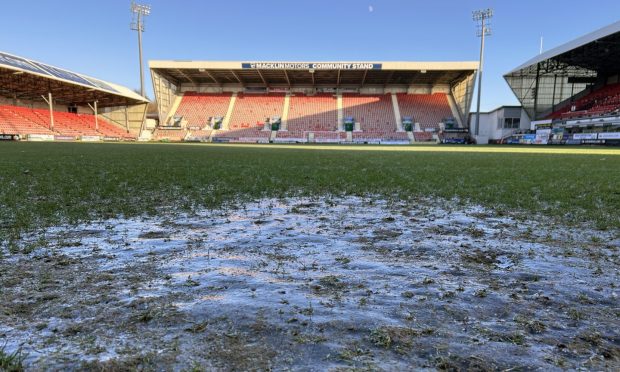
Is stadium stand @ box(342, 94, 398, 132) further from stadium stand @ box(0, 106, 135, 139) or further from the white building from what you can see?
stadium stand @ box(0, 106, 135, 139)

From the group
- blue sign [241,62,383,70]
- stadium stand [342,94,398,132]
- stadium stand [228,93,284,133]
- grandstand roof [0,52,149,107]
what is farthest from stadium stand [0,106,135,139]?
stadium stand [342,94,398,132]

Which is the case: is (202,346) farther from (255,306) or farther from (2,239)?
(2,239)

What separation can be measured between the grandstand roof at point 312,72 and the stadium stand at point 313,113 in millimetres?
2505

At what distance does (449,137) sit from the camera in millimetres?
49031

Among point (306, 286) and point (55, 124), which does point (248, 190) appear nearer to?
point (306, 286)

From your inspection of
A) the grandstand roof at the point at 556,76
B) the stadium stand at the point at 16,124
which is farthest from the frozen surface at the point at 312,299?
the grandstand roof at the point at 556,76

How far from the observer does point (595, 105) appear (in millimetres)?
39562

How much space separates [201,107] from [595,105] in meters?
47.4

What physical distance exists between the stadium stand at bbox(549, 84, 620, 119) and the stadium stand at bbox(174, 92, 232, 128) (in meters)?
41.4

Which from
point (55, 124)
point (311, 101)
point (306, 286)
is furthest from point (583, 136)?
point (55, 124)

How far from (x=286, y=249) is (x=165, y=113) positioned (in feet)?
182

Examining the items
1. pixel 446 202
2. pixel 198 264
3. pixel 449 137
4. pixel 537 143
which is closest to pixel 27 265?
pixel 198 264

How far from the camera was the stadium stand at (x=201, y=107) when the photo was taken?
53631mm

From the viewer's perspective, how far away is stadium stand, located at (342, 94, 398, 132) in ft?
170
